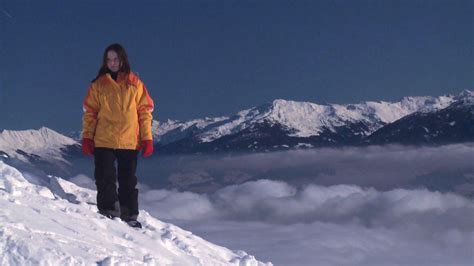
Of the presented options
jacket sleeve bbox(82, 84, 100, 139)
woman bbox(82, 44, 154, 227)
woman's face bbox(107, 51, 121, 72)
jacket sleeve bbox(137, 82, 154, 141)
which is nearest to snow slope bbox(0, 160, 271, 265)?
woman bbox(82, 44, 154, 227)

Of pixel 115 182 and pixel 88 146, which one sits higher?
pixel 88 146

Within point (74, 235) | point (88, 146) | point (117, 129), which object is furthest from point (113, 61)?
point (74, 235)

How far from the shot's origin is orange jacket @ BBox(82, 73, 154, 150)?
8820mm

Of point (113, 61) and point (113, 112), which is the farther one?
point (113, 61)

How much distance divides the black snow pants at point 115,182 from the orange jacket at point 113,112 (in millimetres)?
144

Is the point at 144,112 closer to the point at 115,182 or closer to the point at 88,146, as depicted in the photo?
the point at 88,146

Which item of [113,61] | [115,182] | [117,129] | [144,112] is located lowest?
[115,182]

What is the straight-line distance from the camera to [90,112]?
8922 millimetres

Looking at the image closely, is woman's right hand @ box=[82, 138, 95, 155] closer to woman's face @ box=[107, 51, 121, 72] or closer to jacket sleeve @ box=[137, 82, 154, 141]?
jacket sleeve @ box=[137, 82, 154, 141]

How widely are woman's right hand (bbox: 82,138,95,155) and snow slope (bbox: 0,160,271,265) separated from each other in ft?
2.34

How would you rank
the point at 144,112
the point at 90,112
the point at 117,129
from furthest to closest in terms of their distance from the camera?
1. the point at 144,112
2. the point at 90,112
3. the point at 117,129

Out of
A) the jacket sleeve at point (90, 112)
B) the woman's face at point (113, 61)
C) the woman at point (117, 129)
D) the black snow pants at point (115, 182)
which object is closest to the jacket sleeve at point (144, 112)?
the woman at point (117, 129)

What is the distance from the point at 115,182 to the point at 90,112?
101 centimetres

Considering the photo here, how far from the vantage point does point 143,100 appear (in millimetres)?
9078
